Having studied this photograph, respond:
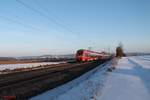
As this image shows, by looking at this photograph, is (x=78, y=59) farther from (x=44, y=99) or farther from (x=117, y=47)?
(x=117, y=47)

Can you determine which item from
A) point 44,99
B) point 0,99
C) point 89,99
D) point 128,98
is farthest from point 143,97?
point 0,99

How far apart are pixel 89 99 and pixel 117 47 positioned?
156416 millimetres

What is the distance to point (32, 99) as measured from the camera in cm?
1156

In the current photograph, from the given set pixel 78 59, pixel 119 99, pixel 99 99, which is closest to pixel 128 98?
pixel 119 99

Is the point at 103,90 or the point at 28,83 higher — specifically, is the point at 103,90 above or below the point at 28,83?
above

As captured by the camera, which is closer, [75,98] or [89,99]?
[89,99]

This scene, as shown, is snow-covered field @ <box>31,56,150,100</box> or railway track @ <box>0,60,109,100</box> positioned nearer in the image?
snow-covered field @ <box>31,56,150,100</box>

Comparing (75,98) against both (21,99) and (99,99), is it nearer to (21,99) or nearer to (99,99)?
(99,99)

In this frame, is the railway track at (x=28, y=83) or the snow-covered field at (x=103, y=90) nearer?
the snow-covered field at (x=103, y=90)

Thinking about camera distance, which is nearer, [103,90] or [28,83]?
[103,90]

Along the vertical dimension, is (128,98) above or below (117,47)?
below

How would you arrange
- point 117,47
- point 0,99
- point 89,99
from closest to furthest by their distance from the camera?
1. point 89,99
2. point 0,99
3. point 117,47

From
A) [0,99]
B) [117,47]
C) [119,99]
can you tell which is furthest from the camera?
[117,47]

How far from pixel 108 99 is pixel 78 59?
53.2m
